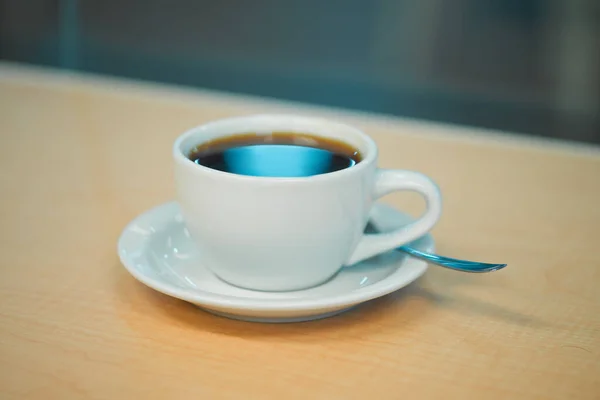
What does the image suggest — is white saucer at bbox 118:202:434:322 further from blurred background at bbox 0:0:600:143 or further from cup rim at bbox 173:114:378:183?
blurred background at bbox 0:0:600:143

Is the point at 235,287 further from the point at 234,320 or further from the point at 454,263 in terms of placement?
the point at 454,263

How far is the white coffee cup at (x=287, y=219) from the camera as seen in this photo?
447 mm

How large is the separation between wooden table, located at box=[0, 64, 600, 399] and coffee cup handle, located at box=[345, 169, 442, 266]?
0.04 m

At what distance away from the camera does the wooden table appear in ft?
1.33

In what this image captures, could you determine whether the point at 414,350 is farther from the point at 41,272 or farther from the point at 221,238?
the point at 41,272

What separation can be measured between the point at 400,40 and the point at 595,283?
110 centimetres

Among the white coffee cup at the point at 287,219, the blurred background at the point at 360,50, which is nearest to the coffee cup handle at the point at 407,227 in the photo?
the white coffee cup at the point at 287,219

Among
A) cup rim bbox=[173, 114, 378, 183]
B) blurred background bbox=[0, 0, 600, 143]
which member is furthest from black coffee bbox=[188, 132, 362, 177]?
blurred background bbox=[0, 0, 600, 143]

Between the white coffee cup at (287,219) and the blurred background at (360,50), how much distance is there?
3.56 ft

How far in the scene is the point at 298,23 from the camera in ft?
5.23

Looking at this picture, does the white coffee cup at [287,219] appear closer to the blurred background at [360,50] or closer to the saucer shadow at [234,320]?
the saucer shadow at [234,320]

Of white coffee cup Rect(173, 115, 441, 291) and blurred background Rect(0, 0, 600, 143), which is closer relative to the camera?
white coffee cup Rect(173, 115, 441, 291)

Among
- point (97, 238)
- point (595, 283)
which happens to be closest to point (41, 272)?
point (97, 238)

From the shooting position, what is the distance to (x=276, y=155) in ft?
1.75
